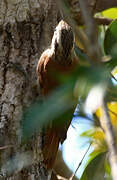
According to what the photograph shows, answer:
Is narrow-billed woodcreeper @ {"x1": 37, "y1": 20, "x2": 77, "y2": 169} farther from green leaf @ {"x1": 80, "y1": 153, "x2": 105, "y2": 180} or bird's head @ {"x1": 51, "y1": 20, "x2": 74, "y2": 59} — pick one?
green leaf @ {"x1": 80, "y1": 153, "x2": 105, "y2": 180}

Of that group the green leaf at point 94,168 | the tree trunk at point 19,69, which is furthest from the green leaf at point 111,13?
the green leaf at point 94,168

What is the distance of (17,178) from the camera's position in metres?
2.14

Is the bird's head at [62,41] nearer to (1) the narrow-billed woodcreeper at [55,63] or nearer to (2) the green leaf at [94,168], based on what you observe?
(1) the narrow-billed woodcreeper at [55,63]

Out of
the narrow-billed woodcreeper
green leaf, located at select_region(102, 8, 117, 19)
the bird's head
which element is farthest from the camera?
green leaf, located at select_region(102, 8, 117, 19)

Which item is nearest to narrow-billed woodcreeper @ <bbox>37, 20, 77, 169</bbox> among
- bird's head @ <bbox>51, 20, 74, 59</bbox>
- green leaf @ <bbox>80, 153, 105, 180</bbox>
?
bird's head @ <bbox>51, 20, 74, 59</bbox>

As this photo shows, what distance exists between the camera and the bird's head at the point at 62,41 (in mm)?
2545

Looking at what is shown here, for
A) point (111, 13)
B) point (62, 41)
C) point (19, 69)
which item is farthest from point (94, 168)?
point (111, 13)

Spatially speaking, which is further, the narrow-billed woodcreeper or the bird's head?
the bird's head

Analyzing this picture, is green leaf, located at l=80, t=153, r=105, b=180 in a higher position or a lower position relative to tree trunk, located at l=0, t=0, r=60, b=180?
lower

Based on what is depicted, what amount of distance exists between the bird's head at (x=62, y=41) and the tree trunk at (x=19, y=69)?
0.16 feet

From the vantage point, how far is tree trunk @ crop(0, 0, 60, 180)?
2.18 metres

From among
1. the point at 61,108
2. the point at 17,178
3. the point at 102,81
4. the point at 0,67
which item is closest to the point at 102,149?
the point at 17,178

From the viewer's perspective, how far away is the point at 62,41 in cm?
255

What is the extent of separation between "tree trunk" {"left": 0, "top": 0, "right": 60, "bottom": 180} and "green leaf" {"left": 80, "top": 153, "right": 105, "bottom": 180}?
261 millimetres
